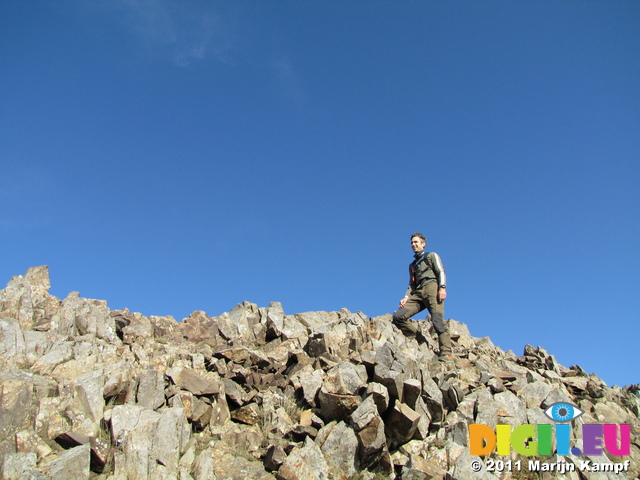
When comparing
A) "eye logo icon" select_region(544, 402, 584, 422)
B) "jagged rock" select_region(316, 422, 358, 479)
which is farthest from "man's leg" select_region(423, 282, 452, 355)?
"jagged rock" select_region(316, 422, 358, 479)

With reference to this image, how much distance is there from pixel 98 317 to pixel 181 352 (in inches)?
116

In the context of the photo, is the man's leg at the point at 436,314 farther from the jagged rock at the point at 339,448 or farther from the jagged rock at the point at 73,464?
the jagged rock at the point at 73,464

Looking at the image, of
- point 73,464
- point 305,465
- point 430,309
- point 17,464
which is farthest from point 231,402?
point 430,309

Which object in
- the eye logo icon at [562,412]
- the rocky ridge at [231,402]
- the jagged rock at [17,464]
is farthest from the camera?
the eye logo icon at [562,412]

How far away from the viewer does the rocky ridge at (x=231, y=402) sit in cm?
883

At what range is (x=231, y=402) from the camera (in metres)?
11.4

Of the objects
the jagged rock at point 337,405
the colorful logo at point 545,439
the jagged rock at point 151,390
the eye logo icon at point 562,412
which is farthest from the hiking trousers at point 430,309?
the jagged rock at point 151,390

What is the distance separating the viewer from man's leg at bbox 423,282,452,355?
15.9 m

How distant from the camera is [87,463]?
322 inches
